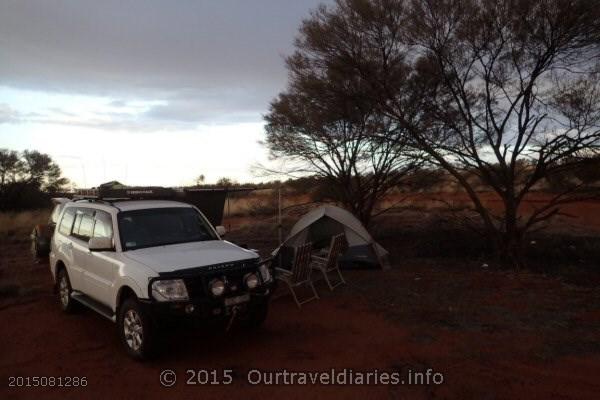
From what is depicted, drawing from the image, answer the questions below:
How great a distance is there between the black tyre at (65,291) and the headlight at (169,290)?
2.96 metres

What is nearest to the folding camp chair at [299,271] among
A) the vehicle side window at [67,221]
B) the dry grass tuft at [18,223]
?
the vehicle side window at [67,221]

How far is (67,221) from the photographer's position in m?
8.18

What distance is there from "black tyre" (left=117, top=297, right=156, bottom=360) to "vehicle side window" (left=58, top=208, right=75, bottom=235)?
2659 millimetres

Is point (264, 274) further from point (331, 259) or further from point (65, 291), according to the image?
→ point (65, 291)

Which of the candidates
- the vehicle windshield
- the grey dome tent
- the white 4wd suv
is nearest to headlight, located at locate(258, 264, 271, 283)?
the white 4wd suv

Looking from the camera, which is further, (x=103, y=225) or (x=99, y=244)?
(x=103, y=225)

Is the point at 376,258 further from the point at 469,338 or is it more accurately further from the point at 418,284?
the point at 469,338

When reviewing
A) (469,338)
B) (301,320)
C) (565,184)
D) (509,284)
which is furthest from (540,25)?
(301,320)

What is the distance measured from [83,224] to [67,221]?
0.80m

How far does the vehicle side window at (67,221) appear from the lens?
8016 mm

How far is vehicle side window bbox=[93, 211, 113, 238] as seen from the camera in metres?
6.71

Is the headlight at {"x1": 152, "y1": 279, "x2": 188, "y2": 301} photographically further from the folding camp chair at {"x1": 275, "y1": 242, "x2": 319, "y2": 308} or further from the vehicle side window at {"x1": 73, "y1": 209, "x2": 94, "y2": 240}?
the folding camp chair at {"x1": 275, "y1": 242, "x2": 319, "y2": 308}

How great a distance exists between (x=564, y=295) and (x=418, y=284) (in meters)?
2.48

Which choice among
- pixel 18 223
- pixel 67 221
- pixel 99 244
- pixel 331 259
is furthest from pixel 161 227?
pixel 18 223
